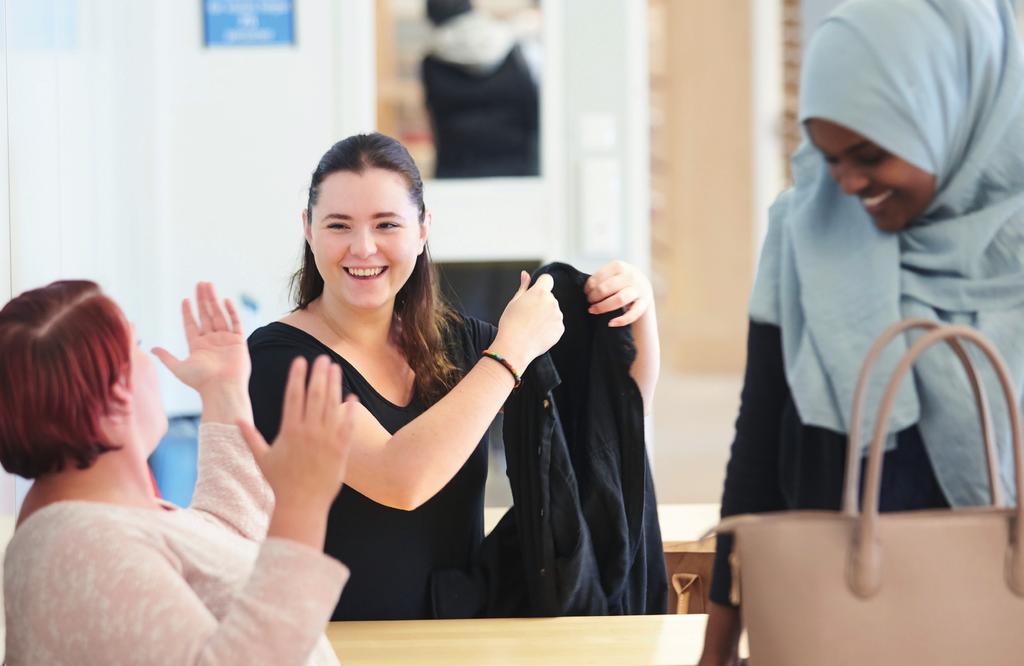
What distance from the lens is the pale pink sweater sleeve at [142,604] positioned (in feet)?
3.27

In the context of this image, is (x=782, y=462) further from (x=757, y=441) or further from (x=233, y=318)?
(x=233, y=318)

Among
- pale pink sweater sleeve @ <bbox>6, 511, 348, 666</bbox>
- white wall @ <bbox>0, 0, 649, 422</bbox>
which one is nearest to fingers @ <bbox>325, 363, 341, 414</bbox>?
pale pink sweater sleeve @ <bbox>6, 511, 348, 666</bbox>

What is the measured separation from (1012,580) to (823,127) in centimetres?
45

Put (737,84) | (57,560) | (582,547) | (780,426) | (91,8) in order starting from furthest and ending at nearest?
(737,84) → (91,8) → (582,547) → (780,426) → (57,560)

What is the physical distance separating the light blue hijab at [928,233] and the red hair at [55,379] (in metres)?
0.66

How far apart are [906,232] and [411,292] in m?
0.92

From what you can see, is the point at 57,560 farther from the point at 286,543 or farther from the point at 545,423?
the point at 545,423

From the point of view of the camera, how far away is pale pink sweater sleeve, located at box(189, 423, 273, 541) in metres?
1.32

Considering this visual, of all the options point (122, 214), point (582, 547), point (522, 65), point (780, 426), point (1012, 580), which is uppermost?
point (522, 65)

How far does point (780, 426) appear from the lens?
1186mm

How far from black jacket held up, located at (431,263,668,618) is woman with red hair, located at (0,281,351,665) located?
0.59 metres

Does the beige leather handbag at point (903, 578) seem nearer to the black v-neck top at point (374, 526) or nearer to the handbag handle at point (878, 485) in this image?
the handbag handle at point (878, 485)

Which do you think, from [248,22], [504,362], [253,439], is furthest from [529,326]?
[248,22]

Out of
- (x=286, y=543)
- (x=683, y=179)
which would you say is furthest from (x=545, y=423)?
(x=683, y=179)
